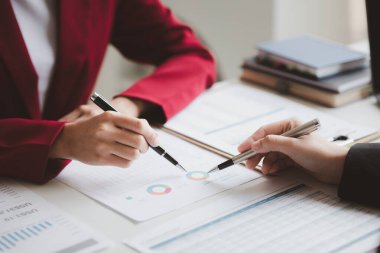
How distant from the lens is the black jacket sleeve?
940mm

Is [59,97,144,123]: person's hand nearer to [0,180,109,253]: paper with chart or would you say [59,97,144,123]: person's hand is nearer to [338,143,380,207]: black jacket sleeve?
[0,180,109,253]: paper with chart

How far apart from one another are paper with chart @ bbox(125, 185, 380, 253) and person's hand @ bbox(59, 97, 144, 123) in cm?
45

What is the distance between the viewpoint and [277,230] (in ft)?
2.78

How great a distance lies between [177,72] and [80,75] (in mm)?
252

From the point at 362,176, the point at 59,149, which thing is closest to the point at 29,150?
the point at 59,149

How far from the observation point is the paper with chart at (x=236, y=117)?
121 centimetres

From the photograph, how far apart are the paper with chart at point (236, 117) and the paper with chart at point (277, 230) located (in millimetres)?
239

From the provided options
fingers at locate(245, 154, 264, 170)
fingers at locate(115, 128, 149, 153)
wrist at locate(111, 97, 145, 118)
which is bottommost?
fingers at locate(245, 154, 264, 170)

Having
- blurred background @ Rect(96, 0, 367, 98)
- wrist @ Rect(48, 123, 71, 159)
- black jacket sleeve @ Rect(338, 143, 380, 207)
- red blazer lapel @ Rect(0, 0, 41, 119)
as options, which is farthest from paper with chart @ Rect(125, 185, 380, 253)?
blurred background @ Rect(96, 0, 367, 98)

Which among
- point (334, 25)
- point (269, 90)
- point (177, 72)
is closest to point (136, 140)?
point (177, 72)

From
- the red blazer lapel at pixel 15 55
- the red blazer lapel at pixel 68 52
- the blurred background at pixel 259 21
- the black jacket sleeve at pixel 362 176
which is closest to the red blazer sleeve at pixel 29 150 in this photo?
the red blazer lapel at pixel 15 55

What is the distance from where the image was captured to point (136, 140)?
992 mm

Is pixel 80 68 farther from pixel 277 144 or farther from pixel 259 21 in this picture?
pixel 259 21

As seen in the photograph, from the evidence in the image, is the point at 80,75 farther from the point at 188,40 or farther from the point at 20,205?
the point at 20,205
